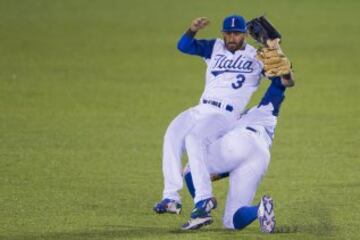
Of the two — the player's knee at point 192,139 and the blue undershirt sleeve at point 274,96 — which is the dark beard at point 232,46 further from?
the player's knee at point 192,139

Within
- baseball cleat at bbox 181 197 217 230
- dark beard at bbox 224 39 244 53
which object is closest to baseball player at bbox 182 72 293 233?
baseball cleat at bbox 181 197 217 230

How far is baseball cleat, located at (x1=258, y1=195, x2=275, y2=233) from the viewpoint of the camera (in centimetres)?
952

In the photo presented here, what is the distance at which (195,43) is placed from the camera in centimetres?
1069

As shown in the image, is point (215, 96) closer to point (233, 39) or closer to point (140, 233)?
point (233, 39)

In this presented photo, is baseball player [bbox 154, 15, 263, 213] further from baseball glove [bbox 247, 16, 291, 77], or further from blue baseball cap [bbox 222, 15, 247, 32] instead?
baseball glove [bbox 247, 16, 291, 77]

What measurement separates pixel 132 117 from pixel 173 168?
22.3 feet

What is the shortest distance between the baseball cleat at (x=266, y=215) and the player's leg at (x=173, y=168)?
78 centimetres

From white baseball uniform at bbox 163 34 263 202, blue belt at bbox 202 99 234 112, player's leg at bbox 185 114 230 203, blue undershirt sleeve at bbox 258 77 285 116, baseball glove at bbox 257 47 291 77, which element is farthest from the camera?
blue belt at bbox 202 99 234 112

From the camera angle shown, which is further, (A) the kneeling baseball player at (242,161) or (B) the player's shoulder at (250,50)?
(B) the player's shoulder at (250,50)

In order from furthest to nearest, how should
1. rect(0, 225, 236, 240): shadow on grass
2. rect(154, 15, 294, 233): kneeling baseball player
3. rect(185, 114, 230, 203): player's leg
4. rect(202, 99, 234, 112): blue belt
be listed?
1. rect(202, 99, 234, 112): blue belt
2. rect(154, 15, 294, 233): kneeling baseball player
3. rect(185, 114, 230, 203): player's leg
4. rect(0, 225, 236, 240): shadow on grass

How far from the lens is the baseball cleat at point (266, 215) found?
952 cm

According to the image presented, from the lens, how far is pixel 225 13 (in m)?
28.4

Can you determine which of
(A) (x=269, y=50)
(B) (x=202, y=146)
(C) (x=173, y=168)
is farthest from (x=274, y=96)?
(C) (x=173, y=168)

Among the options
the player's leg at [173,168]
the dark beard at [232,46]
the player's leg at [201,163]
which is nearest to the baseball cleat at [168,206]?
the player's leg at [173,168]
